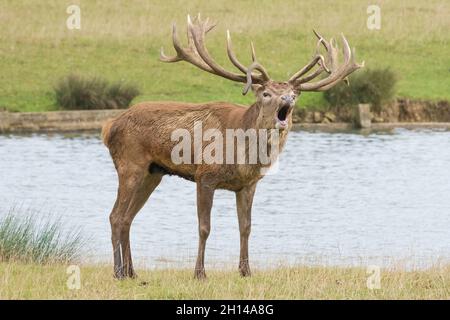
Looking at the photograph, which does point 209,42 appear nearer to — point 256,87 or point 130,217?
point 130,217

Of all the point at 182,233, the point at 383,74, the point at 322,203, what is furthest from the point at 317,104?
the point at 182,233

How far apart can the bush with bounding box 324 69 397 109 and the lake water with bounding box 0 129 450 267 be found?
1.57 m

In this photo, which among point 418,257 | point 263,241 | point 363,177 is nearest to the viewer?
point 418,257

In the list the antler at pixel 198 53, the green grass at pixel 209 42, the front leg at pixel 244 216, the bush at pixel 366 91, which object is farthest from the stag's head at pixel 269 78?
the bush at pixel 366 91

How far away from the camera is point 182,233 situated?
1686 cm

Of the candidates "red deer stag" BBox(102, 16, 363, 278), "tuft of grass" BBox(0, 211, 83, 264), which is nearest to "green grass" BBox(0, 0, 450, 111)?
"tuft of grass" BBox(0, 211, 83, 264)

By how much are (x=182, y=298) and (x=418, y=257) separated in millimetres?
5424

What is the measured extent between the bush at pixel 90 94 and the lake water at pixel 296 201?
207 centimetres

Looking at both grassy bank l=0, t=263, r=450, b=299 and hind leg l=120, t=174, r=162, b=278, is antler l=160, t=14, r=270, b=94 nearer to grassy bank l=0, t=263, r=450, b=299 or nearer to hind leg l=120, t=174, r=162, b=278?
hind leg l=120, t=174, r=162, b=278

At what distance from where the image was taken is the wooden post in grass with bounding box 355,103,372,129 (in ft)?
97.8

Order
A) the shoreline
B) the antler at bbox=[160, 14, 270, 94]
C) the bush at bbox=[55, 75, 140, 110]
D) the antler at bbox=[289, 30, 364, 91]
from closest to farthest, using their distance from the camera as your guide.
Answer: the antler at bbox=[289, 30, 364, 91] → the antler at bbox=[160, 14, 270, 94] → the shoreline → the bush at bbox=[55, 75, 140, 110]

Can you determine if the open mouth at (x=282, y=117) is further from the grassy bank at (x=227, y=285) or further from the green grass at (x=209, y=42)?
the green grass at (x=209, y=42)

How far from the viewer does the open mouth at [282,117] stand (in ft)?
33.1

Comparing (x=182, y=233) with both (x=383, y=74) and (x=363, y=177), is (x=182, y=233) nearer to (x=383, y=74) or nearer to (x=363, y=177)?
(x=363, y=177)
